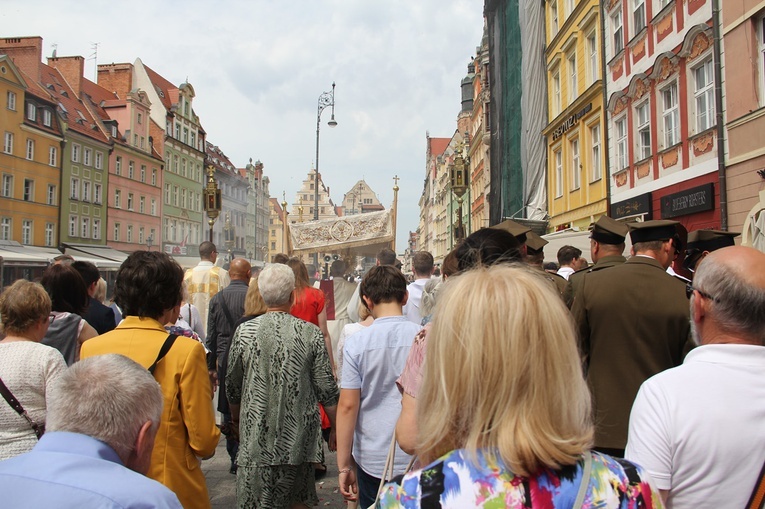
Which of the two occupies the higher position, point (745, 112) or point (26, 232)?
point (745, 112)

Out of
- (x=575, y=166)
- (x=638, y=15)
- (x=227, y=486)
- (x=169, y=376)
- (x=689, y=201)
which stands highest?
(x=638, y=15)

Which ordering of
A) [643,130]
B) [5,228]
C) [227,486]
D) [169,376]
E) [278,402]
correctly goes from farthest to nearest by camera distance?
[5,228] → [643,130] → [227,486] → [278,402] → [169,376]

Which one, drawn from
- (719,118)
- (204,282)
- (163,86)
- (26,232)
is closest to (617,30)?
(719,118)

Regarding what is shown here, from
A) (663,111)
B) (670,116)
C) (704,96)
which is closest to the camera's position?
(704,96)

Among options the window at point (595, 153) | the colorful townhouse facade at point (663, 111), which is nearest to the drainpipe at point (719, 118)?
the colorful townhouse facade at point (663, 111)

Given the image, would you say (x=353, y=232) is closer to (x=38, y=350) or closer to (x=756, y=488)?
(x=38, y=350)

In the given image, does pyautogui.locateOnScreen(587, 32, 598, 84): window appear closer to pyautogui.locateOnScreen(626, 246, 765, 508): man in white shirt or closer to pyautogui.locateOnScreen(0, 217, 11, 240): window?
pyautogui.locateOnScreen(626, 246, 765, 508): man in white shirt

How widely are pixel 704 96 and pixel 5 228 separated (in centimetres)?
3650

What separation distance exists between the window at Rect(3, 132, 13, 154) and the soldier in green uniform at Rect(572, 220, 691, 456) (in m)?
39.8

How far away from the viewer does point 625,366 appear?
3.33 meters

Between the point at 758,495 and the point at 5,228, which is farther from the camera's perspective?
the point at 5,228

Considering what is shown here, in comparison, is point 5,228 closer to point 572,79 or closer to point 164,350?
point 572,79

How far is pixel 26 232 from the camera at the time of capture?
37625 mm

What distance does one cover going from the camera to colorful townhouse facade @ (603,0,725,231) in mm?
13077
